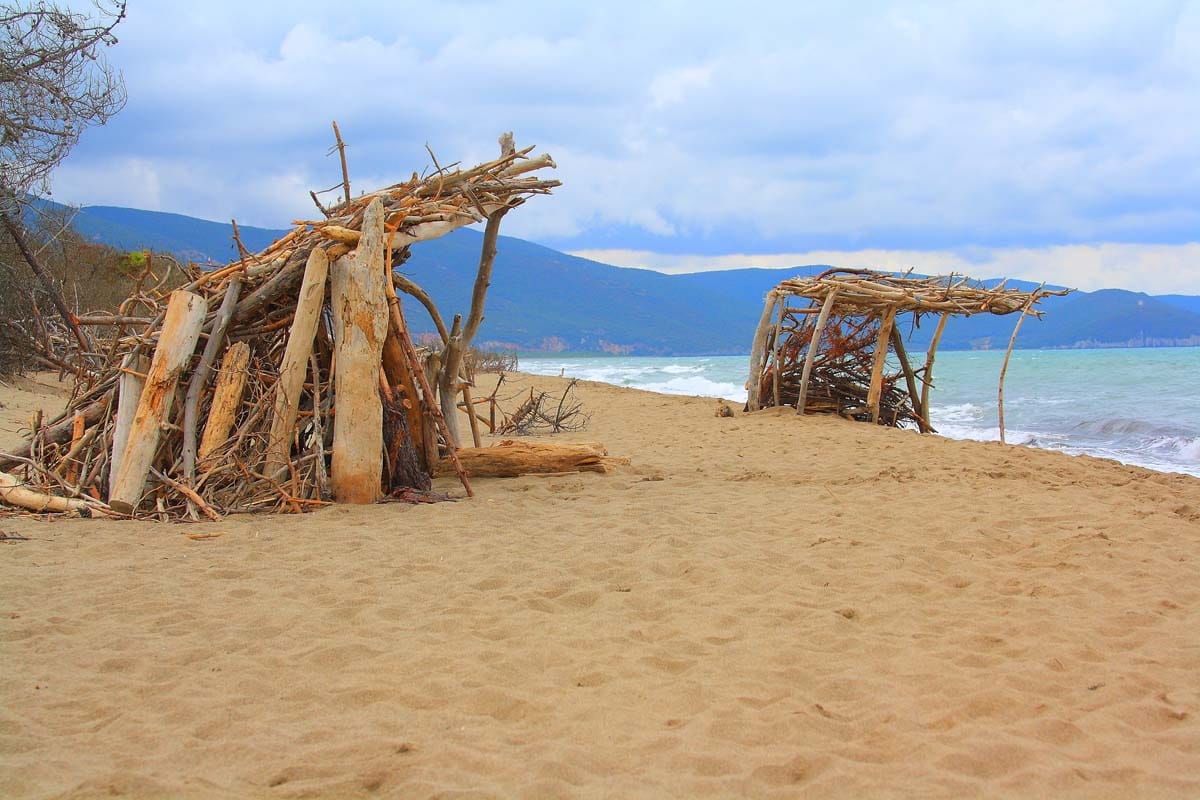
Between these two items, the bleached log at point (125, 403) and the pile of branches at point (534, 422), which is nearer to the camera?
the bleached log at point (125, 403)

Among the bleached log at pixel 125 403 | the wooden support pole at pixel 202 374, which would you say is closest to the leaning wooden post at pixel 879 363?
the wooden support pole at pixel 202 374

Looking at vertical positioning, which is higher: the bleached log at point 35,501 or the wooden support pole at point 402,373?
the wooden support pole at point 402,373

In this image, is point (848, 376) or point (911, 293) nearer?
point (911, 293)

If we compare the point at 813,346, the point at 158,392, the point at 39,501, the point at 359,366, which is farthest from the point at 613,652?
the point at 813,346

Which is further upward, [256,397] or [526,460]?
[256,397]

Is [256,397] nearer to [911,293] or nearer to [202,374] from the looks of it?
[202,374]

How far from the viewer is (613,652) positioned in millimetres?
3693

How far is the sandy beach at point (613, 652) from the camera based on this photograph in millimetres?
2664

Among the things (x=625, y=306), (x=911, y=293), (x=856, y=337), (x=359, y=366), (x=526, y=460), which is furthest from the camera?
(x=625, y=306)

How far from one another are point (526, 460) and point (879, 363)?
7528mm

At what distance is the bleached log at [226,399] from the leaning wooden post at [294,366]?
296 millimetres

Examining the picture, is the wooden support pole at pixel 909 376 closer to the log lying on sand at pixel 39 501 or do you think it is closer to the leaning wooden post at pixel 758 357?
the leaning wooden post at pixel 758 357

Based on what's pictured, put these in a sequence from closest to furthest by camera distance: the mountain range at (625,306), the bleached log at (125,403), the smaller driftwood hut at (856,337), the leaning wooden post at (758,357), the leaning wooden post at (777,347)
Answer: the bleached log at (125,403) < the smaller driftwood hut at (856,337) < the leaning wooden post at (777,347) < the leaning wooden post at (758,357) < the mountain range at (625,306)

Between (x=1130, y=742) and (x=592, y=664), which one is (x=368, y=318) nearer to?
(x=592, y=664)
